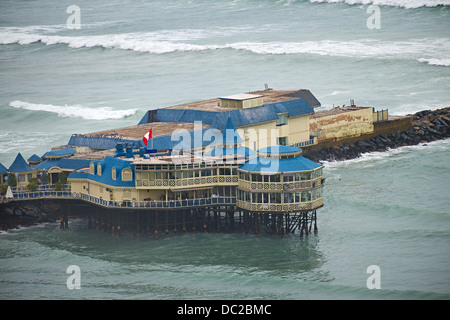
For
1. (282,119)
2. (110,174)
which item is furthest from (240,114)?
(110,174)

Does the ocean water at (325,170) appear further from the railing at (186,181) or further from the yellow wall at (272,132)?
the yellow wall at (272,132)

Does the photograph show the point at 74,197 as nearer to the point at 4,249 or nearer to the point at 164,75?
the point at 4,249

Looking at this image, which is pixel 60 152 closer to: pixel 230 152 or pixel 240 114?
pixel 230 152

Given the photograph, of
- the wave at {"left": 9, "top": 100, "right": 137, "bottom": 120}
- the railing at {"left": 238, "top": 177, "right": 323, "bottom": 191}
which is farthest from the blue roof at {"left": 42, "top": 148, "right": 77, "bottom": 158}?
the wave at {"left": 9, "top": 100, "right": 137, "bottom": 120}

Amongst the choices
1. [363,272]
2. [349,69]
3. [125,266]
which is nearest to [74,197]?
[125,266]
